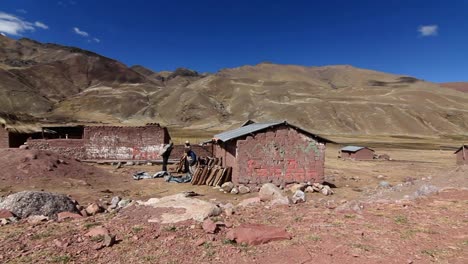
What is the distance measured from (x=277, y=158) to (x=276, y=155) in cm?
16

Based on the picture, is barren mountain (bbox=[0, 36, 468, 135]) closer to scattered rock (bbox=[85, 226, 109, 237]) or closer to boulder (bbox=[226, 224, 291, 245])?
boulder (bbox=[226, 224, 291, 245])

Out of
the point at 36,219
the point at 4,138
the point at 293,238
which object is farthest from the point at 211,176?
the point at 4,138

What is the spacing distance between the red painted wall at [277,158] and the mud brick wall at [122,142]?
10.3m

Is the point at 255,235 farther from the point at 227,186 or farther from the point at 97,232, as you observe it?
the point at 227,186

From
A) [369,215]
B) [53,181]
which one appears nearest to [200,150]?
[53,181]

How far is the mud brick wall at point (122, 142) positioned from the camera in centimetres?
2692

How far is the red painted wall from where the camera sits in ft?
57.3

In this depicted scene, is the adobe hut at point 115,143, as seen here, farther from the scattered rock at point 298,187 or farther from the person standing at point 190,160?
the scattered rock at point 298,187

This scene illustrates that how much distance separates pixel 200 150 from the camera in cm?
2919

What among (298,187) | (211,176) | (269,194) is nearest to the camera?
(269,194)

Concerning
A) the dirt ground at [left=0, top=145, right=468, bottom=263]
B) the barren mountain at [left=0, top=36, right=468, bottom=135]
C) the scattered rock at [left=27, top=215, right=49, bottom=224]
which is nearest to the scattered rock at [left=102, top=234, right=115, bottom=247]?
the dirt ground at [left=0, top=145, right=468, bottom=263]

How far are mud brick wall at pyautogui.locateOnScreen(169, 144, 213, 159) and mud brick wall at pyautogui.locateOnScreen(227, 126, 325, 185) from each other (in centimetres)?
1151

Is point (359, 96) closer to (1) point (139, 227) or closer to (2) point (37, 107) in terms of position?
(2) point (37, 107)

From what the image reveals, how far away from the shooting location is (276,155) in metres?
17.8
